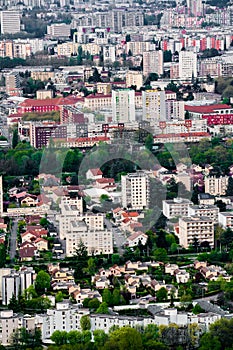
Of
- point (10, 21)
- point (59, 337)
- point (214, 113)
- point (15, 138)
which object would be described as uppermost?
point (10, 21)

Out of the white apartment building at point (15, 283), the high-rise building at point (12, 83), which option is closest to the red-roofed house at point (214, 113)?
the high-rise building at point (12, 83)

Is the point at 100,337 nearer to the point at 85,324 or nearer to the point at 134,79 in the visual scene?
the point at 85,324

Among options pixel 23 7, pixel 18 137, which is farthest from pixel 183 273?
pixel 23 7

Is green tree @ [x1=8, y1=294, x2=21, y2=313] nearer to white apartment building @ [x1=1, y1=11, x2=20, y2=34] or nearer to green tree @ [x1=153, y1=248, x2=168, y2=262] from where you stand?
green tree @ [x1=153, y1=248, x2=168, y2=262]

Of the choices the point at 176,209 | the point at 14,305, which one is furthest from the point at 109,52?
the point at 14,305

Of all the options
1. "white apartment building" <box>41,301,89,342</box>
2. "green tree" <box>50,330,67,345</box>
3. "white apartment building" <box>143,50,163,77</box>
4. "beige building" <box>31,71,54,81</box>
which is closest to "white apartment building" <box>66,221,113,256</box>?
"white apartment building" <box>41,301,89,342</box>

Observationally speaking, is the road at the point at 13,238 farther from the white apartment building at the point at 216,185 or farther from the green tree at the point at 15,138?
the green tree at the point at 15,138

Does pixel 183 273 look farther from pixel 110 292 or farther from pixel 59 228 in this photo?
pixel 59 228
